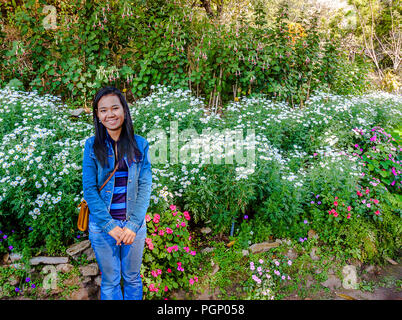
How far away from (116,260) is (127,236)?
0.26 meters

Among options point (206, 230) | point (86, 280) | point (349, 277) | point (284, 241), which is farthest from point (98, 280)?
point (349, 277)

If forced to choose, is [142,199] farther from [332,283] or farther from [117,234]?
[332,283]

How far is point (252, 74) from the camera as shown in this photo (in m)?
5.48

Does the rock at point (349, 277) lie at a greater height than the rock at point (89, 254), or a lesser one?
lesser

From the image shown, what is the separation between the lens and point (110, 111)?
79.3 inches

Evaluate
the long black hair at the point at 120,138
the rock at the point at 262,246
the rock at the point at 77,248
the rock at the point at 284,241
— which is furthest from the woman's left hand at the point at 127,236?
the rock at the point at 284,241

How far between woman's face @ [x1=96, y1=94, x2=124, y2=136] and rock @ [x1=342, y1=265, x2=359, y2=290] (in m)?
2.88

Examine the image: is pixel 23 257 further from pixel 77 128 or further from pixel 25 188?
pixel 77 128

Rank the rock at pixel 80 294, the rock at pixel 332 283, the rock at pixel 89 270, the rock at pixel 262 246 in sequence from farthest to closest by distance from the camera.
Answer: the rock at pixel 262 246
the rock at pixel 332 283
the rock at pixel 89 270
the rock at pixel 80 294

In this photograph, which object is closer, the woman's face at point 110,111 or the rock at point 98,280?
the woman's face at point 110,111

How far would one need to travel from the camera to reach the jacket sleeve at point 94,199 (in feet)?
6.44

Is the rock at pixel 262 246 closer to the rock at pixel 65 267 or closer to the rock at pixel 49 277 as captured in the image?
the rock at pixel 65 267

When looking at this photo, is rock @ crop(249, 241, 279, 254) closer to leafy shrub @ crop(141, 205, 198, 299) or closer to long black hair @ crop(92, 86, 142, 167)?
leafy shrub @ crop(141, 205, 198, 299)

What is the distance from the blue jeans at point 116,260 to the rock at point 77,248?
705mm
